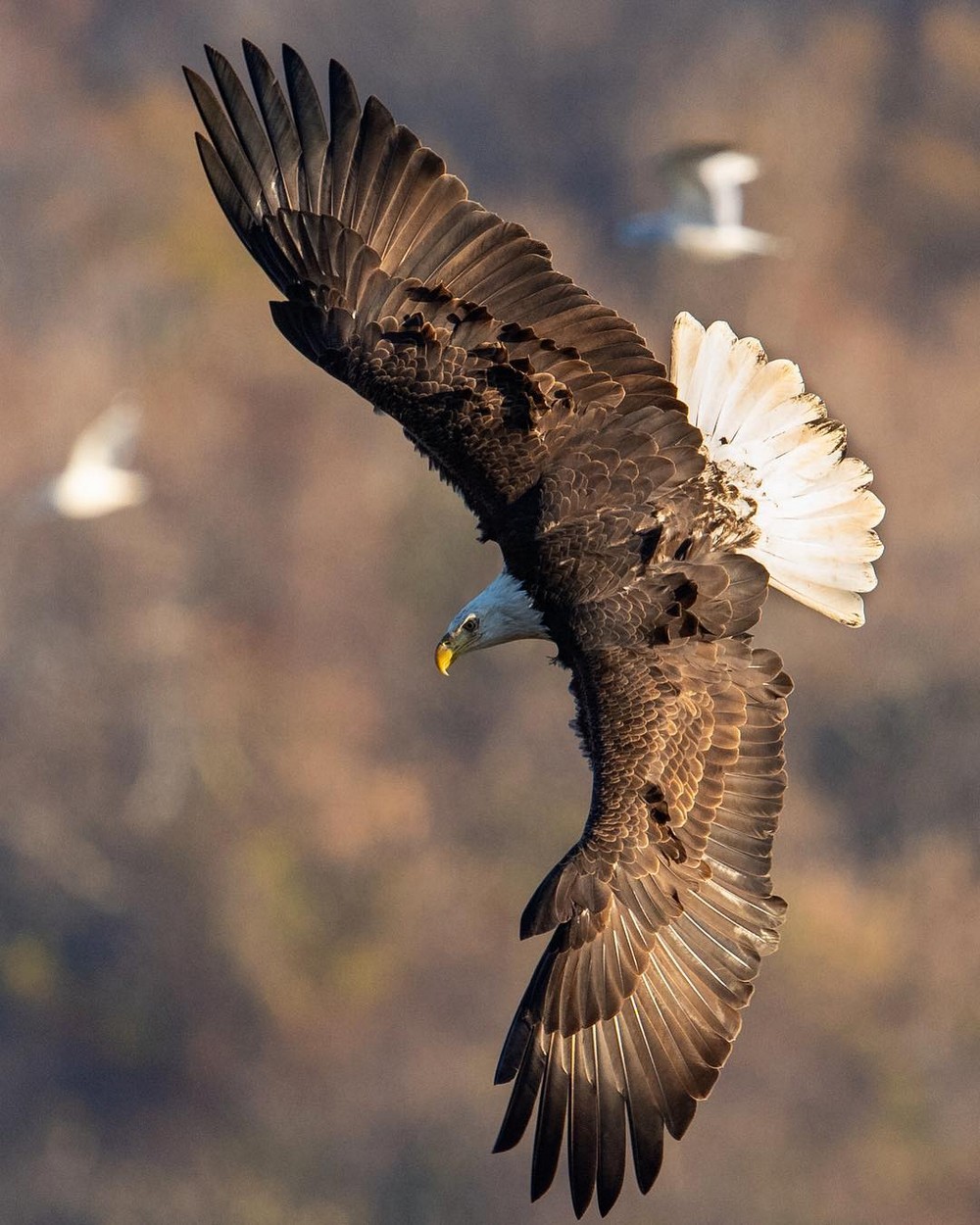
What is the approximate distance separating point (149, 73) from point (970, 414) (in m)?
15.2

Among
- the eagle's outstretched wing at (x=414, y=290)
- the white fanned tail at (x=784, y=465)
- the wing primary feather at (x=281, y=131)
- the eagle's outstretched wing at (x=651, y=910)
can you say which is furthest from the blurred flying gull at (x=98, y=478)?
the eagle's outstretched wing at (x=651, y=910)

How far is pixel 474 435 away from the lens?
28.2 feet

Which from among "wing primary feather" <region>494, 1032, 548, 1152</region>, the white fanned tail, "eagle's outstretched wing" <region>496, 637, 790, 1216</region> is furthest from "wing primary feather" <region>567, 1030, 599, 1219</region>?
the white fanned tail

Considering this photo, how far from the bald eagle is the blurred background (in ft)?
76.5

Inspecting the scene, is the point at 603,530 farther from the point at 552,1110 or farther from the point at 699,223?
the point at 699,223

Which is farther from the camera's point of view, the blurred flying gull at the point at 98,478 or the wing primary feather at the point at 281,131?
the blurred flying gull at the point at 98,478

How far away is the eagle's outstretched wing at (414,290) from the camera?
28.2ft

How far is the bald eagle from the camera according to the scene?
816 cm

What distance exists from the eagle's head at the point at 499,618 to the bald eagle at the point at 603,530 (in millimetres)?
13

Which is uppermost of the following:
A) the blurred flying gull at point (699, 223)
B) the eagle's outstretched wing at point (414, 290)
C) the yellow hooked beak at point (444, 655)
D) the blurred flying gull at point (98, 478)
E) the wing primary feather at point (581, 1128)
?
the blurred flying gull at point (699, 223)

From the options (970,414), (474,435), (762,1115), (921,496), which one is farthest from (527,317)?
(970,414)

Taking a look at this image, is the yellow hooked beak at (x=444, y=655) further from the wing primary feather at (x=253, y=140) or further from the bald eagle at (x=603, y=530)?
the wing primary feather at (x=253, y=140)

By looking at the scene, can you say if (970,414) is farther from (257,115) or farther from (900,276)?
(257,115)

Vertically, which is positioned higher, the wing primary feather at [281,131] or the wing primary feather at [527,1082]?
the wing primary feather at [281,131]
